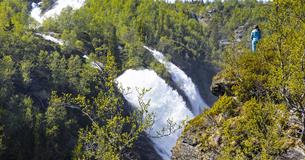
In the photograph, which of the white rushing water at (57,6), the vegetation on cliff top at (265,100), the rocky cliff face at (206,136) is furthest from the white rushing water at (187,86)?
the vegetation on cliff top at (265,100)

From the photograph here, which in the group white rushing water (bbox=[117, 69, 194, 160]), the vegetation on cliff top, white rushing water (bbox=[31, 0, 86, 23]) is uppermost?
white rushing water (bbox=[31, 0, 86, 23])

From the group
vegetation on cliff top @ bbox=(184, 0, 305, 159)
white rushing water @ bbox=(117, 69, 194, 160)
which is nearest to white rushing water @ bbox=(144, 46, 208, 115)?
white rushing water @ bbox=(117, 69, 194, 160)

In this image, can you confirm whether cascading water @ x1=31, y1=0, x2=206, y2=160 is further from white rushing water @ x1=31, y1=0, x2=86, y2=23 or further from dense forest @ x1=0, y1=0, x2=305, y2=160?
white rushing water @ x1=31, y1=0, x2=86, y2=23

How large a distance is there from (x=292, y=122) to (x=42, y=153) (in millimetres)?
34975

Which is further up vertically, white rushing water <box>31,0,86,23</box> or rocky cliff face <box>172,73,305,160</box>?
white rushing water <box>31,0,86,23</box>

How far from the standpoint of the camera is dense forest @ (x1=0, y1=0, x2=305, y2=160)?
16.8 metres

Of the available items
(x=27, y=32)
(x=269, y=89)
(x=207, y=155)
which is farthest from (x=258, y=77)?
(x=27, y=32)

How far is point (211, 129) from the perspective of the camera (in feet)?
64.2

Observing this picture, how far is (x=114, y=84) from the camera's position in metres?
19.3

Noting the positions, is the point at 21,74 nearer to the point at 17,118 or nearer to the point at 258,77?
the point at 17,118

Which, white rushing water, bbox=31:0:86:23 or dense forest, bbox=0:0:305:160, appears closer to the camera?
dense forest, bbox=0:0:305:160

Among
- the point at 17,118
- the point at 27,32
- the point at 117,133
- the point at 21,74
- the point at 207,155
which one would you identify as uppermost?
the point at 27,32

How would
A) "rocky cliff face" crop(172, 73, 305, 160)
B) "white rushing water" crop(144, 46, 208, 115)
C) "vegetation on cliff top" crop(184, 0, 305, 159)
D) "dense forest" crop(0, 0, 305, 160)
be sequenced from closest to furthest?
1. "vegetation on cliff top" crop(184, 0, 305, 159)
2. "dense forest" crop(0, 0, 305, 160)
3. "rocky cliff face" crop(172, 73, 305, 160)
4. "white rushing water" crop(144, 46, 208, 115)

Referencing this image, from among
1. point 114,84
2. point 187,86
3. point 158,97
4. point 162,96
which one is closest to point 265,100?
point 114,84
